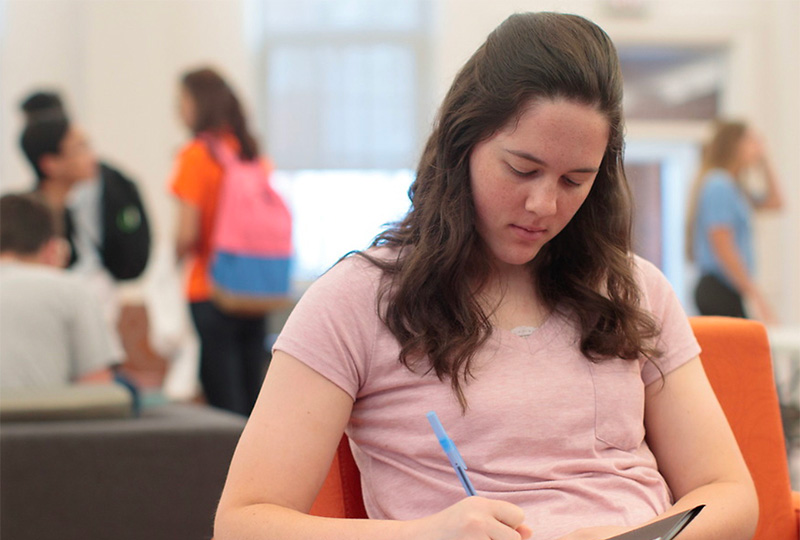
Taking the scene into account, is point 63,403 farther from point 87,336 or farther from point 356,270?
point 356,270

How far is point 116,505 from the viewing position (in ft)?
7.12

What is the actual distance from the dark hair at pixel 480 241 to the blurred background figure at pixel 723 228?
9.68 feet

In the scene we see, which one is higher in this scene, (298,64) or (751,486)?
(298,64)

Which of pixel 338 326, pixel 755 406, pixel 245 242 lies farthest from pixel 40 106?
pixel 755 406

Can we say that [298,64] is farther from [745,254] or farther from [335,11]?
[745,254]

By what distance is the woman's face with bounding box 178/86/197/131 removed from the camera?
3.41 metres

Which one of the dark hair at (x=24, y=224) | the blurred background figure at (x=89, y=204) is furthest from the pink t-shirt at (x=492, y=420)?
the blurred background figure at (x=89, y=204)

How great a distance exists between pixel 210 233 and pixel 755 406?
7.52 ft

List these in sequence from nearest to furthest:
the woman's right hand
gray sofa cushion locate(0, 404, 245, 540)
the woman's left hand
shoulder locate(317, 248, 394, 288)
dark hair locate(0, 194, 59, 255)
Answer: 1. the woman's right hand
2. the woman's left hand
3. shoulder locate(317, 248, 394, 288)
4. gray sofa cushion locate(0, 404, 245, 540)
5. dark hair locate(0, 194, 59, 255)

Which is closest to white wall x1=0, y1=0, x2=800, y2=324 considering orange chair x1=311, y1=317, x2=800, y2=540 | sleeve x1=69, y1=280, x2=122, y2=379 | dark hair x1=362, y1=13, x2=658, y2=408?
sleeve x1=69, y1=280, x2=122, y2=379

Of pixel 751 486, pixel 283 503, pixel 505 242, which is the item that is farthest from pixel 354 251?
pixel 751 486

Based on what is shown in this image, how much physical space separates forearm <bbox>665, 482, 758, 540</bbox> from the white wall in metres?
5.22

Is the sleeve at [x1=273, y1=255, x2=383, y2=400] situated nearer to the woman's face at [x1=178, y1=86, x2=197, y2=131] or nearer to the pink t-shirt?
the pink t-shirt

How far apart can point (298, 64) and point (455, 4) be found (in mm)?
1113
